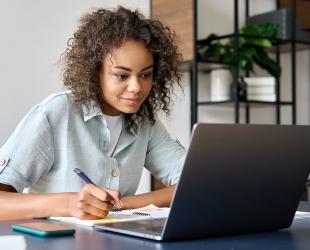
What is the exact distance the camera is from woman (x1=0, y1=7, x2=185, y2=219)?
136 cm

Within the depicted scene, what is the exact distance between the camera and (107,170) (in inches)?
59.0

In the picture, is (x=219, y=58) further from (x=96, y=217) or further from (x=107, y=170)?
(x=96, y=217)

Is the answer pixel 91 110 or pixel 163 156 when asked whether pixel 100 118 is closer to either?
pixel 91 110

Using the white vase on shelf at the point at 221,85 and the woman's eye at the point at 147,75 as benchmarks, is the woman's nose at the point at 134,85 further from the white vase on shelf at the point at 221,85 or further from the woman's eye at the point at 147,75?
the white vase on shelf at the point at 221,85

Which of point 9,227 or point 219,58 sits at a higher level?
point 219,58

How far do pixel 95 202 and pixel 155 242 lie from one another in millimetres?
230

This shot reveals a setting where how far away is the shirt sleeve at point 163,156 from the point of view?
169cm

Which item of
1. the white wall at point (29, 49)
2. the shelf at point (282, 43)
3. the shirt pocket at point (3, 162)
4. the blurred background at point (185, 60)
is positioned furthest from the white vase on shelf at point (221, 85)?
the shirt pocket at point (3, 162)

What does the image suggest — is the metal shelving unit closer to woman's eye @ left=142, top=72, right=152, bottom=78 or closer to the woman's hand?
woman's eye @ left=142, top=72, right=152, bottom=78

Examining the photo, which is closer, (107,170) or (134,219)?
(134,219)

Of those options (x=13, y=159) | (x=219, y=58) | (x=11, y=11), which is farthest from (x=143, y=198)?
(x=219, y=58)

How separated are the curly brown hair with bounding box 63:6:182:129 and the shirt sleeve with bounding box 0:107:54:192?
0.47 ft

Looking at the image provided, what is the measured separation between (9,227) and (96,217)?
0.55 feet

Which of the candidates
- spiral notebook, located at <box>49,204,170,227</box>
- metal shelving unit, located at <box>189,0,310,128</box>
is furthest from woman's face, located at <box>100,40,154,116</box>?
metal shelving unit, located at <box>189,0,310,128</box>
